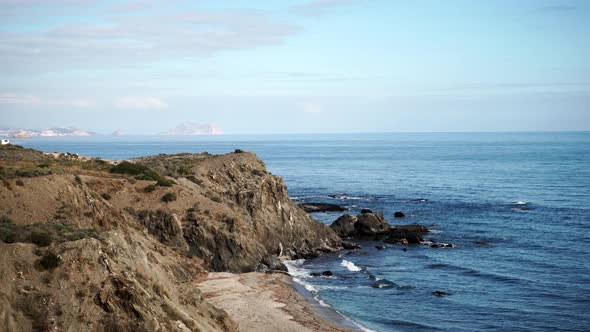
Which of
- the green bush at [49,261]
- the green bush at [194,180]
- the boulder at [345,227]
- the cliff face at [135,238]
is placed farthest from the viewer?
the boulder at [345,227]

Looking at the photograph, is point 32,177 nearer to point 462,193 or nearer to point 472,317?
point 472,317

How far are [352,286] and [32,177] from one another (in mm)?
26948

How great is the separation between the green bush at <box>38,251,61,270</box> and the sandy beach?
15.1 m

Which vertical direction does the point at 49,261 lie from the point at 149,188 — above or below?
below

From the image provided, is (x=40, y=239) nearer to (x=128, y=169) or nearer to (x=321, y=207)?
(x=128, y=169)

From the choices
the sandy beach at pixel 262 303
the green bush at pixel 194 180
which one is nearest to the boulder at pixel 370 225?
the green bush at pixel 194 180

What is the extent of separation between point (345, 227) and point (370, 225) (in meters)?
3.09

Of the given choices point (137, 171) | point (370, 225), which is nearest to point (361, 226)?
point (370, 225)

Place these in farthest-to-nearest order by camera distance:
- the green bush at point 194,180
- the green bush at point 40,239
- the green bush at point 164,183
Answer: the green bush at point 194,180 < the green bush at point 164,183 < the green bush at point 40,239

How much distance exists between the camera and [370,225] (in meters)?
77.0

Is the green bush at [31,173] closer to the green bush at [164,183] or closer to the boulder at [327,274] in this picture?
the green bush at [164,183]

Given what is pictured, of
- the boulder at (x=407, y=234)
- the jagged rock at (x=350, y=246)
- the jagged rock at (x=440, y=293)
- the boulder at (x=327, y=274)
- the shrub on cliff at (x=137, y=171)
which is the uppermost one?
the shrub on cliff at (x=137, y=171)

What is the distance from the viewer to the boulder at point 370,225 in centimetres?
7662

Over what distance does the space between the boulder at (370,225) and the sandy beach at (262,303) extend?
25.2 meters
